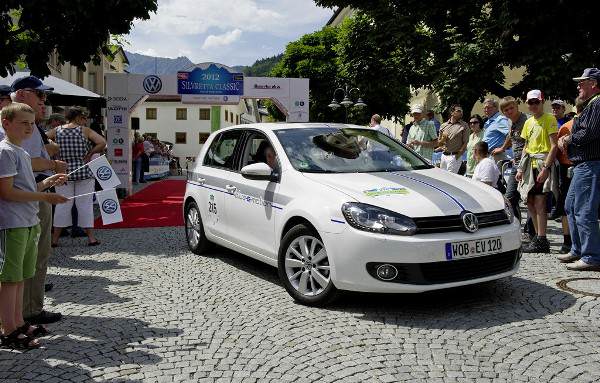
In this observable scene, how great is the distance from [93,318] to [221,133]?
3.07 meters

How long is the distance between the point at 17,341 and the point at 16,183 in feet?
3.41

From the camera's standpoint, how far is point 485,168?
7742 millimetres

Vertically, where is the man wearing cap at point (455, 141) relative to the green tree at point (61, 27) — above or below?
below

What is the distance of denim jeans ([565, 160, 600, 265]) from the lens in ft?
19.8

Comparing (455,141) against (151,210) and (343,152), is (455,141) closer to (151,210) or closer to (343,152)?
(343,152)

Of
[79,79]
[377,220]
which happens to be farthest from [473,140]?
[79,79]

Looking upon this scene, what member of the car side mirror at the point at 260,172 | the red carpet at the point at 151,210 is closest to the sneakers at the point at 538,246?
the car side mirror at the point at 260,172

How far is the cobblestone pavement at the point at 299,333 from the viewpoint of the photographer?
353 cm

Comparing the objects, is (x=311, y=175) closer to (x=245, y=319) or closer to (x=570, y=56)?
(x=245, y=319)

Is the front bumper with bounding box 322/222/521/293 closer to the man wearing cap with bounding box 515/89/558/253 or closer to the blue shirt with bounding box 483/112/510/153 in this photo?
the man wearing cap with bounding box 515/89/558/253

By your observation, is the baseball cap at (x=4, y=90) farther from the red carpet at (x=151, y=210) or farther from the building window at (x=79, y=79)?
the building window at (x=79, y=79)

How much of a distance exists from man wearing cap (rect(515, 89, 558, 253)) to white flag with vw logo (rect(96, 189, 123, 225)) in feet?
15.3

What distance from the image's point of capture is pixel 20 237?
3836 mm

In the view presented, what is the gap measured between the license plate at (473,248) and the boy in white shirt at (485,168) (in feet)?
10.0
